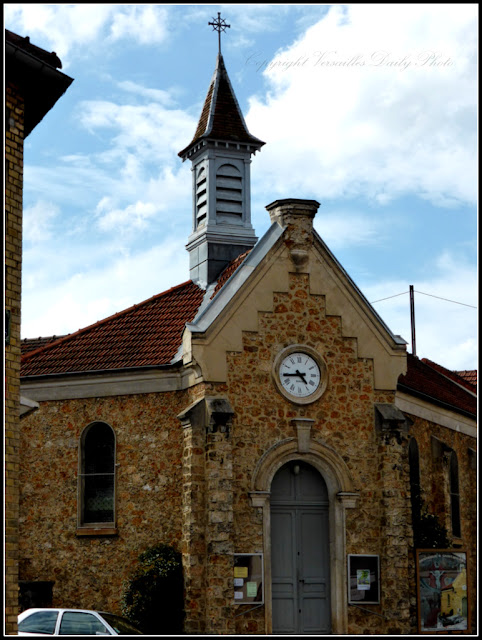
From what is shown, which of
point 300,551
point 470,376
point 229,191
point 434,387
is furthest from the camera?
point 470,376

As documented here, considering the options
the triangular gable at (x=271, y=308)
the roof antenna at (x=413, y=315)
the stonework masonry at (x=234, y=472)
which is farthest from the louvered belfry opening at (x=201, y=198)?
the roof antenna at (x=413, y=315)

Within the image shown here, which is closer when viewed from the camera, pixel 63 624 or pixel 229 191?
pixel 63 624

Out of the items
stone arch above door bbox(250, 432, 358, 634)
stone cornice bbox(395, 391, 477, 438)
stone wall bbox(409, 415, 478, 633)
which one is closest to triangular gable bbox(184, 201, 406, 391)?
stone arch above door bbox(250, 432, 358, 634)

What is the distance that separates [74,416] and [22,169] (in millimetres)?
8867

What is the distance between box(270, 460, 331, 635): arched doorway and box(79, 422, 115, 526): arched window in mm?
3812

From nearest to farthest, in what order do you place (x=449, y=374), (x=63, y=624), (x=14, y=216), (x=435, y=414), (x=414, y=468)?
(x=14, y=216) < (x=63, y=624) < (x=414, y=468) < (x=435, y=414) < (x=449, y=374)

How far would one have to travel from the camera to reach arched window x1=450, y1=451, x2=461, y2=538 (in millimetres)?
33000

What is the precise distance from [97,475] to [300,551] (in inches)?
196

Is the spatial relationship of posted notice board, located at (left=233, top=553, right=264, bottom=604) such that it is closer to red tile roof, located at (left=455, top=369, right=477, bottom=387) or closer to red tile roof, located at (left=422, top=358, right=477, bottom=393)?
red tile roof, located at (left=422, top=358, right=477, bottom=393)

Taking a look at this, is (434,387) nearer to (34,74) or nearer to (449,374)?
(449,374)

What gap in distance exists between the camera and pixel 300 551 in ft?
84.4

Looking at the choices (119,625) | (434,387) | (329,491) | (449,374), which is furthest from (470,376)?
(119,625)

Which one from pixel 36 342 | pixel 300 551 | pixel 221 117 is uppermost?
pixel 221 117

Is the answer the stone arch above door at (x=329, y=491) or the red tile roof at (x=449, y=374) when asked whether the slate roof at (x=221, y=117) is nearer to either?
the stone arch above door at (x=329, y=491)
